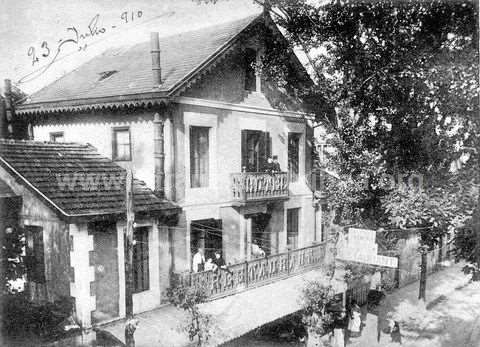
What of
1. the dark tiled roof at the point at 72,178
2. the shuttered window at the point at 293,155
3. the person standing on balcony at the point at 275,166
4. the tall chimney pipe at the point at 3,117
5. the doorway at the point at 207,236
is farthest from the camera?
the shuttered window at the point at 293,155

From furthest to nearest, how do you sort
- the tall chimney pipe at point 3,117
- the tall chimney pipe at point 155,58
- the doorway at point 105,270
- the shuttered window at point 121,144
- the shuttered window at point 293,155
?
the shuttered window at point 293,155
the tall chimney pipe at point 3,117
the shuttered window at point 121,144
the tall chimney pipe at point 155,58
the doorway at point 105,270

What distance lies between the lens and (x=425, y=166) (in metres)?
12.7

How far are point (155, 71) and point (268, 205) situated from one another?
24.3ft

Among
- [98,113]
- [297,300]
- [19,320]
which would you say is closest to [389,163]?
[297,300]

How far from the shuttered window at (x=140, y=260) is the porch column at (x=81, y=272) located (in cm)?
168

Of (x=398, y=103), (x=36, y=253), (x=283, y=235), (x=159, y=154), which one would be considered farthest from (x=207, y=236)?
(x=398, y=103)

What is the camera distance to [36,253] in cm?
1176

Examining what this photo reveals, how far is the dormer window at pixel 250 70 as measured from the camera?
1600 cm

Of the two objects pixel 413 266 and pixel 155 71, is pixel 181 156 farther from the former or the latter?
pixel 413 266

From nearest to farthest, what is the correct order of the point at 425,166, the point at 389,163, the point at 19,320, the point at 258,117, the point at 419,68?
1. the point at 19,320
2. the point at 419,68
3. the point at 425,166
4. the point at 389,163
5. the point at 258,117

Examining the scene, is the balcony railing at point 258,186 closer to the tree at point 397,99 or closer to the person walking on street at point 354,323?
the tree at point 397,99

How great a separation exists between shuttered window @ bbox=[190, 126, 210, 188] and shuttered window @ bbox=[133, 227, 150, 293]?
266cm

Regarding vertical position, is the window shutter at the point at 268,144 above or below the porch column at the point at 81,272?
above

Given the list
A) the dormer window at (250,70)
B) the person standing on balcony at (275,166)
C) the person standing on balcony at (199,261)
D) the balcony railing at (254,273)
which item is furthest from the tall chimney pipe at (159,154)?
the person standing on balcony at (275,166)
